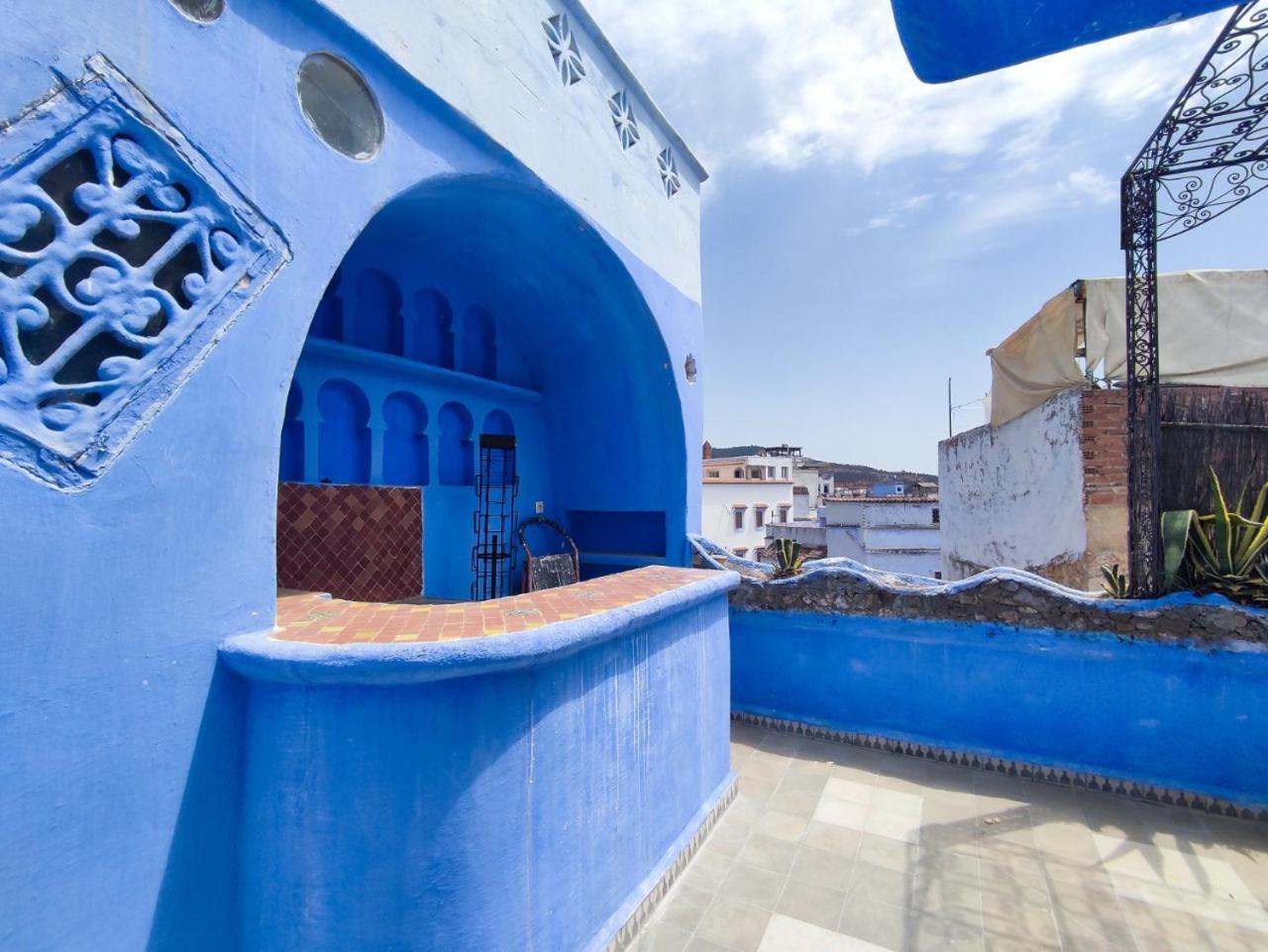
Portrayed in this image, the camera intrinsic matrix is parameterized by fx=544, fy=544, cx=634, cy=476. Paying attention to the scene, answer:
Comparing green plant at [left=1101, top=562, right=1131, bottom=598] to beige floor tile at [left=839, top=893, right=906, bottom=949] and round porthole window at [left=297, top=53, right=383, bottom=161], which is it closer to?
beige floor tile at [left=839, top=893, right=906, bottom=949]

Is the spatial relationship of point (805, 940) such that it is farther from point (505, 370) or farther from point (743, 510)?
point (743, 510)

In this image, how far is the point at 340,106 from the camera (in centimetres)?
242

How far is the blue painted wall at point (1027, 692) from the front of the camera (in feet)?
12.2

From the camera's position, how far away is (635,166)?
16.4 feet

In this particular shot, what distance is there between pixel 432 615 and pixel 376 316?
310 centimetres

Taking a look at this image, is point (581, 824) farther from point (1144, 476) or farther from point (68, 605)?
point (1144, 476)

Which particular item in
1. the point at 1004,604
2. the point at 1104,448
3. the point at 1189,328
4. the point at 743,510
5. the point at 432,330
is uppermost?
the point at 1189,328

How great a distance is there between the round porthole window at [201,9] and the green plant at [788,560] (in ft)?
17.1

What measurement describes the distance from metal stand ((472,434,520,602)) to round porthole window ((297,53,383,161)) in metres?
3.08

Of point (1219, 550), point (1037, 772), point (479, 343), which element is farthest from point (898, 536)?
point (479, 343)

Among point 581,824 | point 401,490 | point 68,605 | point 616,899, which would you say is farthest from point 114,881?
point 401,490

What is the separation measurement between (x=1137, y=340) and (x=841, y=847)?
4289 millimetres

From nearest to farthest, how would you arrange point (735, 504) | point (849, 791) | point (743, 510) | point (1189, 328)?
point (849, 791) < point (1189, 328) < point (735, 504) < point (743, 510)

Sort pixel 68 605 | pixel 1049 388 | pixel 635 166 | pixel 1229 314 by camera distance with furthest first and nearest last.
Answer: pixel 1049 388
pixel 1229 314
pixel 635 166
pixel 68 605
